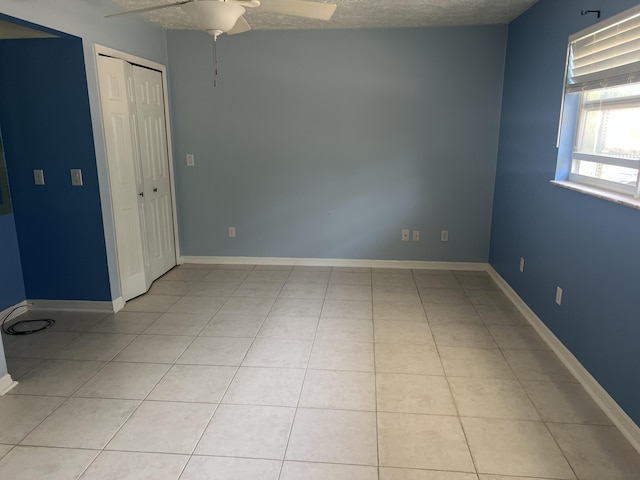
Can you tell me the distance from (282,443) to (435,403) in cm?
86

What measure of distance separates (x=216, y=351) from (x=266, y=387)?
23.2 inches

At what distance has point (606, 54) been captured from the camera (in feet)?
8.10

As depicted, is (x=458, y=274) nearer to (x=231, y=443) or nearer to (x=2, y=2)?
(x=231, y=443)

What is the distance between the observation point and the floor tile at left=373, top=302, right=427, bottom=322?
→ 354 cm

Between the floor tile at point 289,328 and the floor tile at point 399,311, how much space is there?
0.54m

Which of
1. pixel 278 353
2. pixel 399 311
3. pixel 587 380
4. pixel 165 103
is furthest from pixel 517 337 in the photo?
pixel 165 103

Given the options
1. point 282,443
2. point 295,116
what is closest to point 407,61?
point 295,116

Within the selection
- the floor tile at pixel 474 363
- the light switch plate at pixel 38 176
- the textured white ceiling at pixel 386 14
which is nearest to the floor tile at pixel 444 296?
the floor tile at pixel 474 363

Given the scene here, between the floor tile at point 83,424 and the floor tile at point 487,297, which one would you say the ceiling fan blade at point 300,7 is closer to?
the floor tile at point 83,424

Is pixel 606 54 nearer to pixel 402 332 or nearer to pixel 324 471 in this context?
pixel 402 332

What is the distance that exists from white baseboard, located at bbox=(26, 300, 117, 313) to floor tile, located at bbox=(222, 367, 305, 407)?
155 cm

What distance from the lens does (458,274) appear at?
4617 mm

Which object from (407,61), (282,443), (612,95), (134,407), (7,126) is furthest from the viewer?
(407,61)

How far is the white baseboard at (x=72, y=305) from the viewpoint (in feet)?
12.0
